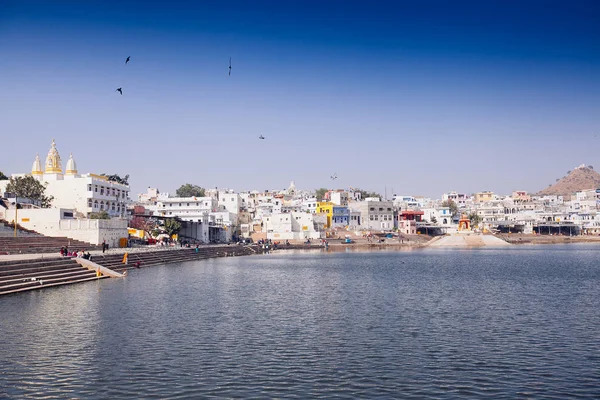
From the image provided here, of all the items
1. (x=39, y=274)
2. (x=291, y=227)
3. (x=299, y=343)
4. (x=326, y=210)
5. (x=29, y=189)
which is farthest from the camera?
(x=326, y=210)

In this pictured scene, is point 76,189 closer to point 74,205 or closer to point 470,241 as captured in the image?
point 74,205

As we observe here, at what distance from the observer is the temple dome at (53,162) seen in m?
89.2

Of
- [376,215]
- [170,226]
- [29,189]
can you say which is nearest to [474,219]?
[376,215]

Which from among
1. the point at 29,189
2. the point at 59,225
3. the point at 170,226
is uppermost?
the point at 29,189

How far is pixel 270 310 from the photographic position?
30922 millimetres

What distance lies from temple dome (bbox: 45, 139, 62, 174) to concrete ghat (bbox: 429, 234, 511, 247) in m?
81.1

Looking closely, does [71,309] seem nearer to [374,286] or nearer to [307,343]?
[307,343]

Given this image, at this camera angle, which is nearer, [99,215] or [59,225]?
[59,225]

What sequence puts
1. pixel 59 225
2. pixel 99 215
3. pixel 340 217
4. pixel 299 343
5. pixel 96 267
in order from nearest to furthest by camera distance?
pixel 299 343
pixel 96 267
pixel 59 225
pixel 99 215
pixel 340 217

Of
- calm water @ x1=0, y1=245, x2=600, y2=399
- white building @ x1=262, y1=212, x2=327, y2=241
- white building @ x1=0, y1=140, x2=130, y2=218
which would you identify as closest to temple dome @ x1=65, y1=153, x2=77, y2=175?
white building @ x1=0, y1=140, x2=130, y2=218

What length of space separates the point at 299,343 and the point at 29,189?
6914cm

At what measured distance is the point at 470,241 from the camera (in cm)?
13812

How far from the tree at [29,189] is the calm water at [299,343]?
4589cm

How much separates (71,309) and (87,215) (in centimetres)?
5506
